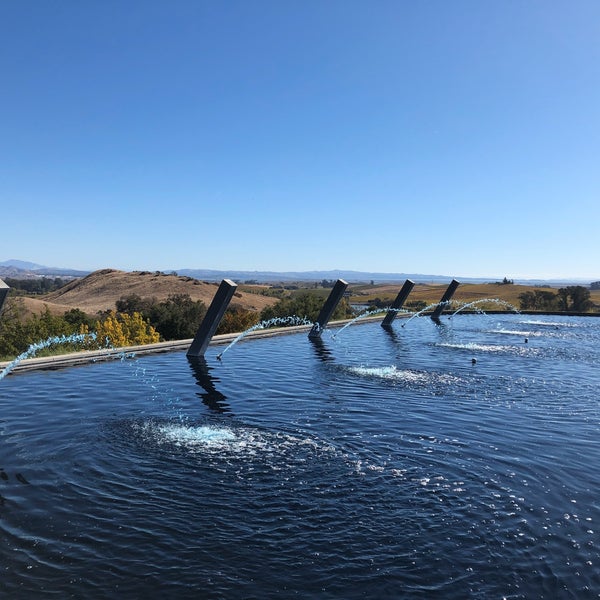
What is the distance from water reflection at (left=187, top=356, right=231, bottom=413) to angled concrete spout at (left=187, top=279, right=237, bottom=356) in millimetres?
416

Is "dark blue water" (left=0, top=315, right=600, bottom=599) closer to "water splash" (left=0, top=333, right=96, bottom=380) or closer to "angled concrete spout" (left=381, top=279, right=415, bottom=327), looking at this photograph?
"water splash" (left=0, top=333, right=96, bottom=380)

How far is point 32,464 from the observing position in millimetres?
8211

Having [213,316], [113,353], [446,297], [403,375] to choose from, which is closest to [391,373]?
[403,375]

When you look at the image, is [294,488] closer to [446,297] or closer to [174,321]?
[174,321]

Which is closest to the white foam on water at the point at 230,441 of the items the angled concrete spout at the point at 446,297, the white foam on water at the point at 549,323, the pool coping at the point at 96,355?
the pool coping at the point at 96,355

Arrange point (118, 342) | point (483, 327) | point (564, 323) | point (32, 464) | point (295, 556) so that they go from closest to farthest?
1. point (295, 556)
2. point (32, 464)
3. point (118, 342)
4. point (483, 327)
5. point (564, 323)

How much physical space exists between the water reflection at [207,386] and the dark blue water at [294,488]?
110 millimetres

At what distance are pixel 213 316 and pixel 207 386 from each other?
4562 millimetres

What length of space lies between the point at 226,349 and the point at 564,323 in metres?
29.2

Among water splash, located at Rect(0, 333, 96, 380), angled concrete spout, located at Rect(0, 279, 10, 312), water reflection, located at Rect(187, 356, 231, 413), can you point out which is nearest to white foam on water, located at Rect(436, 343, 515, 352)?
water reflection, located at Rect(187, 356, 231, 413)

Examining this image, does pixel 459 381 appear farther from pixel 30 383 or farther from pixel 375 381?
pixel 30 383

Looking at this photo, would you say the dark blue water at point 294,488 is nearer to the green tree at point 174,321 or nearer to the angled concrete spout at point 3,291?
the angled concrete spout at point 3,291

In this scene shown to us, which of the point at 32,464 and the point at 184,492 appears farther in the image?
the point at 32,464

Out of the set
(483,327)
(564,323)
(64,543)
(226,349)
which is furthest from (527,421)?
(564,323)
